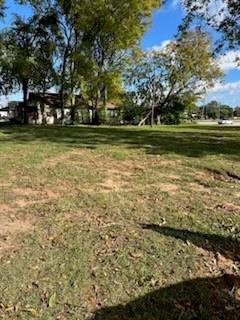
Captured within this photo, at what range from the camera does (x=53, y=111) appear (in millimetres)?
56188

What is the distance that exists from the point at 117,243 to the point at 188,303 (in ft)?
3.84

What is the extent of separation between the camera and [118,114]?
185 feet

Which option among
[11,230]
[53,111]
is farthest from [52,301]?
[53,111]

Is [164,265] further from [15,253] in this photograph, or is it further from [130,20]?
[130,20]

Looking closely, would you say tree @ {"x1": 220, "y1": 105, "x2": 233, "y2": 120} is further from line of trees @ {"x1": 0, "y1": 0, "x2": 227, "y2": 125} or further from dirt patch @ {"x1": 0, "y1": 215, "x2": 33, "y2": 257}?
dirt patch @ {"x1": 0, "y1": 215, "x2": 33, "y2": 257}

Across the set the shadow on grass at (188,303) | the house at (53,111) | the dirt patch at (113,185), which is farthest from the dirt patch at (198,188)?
the house at (53,111)

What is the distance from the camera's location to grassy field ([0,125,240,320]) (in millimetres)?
4426

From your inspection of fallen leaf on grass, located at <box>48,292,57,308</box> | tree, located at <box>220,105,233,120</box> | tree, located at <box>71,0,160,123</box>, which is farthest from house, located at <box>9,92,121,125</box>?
tree, located at <box>220,105,233,120</box>

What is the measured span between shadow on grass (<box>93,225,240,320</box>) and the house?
3737 cm

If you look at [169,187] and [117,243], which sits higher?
[169,187]

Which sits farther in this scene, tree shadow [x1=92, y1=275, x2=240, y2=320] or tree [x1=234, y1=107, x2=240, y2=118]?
tree [x1=234, y1=107, x2=240, y2=118]

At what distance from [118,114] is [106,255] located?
51753mm

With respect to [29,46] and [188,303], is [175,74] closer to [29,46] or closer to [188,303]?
[29,46]

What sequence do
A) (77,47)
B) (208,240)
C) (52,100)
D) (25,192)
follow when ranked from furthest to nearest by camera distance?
(52,100) → (77,47) → (25,192) → (208,240)
